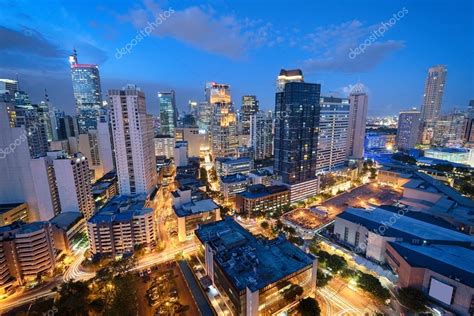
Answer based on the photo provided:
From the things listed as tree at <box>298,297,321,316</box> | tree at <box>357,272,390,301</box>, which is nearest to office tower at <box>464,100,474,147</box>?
tree at <box>357,272,390,301</box>

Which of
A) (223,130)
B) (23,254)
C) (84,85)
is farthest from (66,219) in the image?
(84,85)

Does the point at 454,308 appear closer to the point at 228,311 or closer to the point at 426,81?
the point at 228,311

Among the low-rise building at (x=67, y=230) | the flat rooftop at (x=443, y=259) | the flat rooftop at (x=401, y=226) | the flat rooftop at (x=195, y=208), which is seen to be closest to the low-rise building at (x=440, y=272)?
the flat rooftop at (x=443, y=259)

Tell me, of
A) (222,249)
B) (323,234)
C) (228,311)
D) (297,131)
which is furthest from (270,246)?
(297,131)

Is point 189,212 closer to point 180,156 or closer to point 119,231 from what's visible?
point 119,231

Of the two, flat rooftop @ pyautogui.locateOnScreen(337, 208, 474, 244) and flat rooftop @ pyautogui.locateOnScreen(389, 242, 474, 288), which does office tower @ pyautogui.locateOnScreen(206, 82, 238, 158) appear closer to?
flat rooftop @ pyautogui.locateOnScreen(337, 208, 474, 244)

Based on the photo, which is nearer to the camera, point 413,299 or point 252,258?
point 413,299
